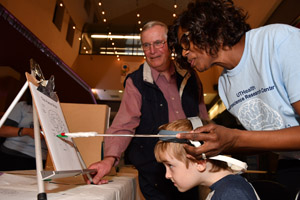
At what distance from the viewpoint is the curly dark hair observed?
998 mm

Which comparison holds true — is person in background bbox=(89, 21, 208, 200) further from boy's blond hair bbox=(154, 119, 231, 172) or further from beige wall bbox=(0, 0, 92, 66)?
beige wall bbox=(0, 0, 92, 66)

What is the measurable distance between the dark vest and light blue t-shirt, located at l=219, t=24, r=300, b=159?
0.53 metres

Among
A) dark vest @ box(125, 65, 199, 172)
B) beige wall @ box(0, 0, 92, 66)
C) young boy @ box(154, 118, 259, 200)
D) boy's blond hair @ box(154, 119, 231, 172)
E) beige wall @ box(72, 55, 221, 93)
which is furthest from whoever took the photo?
beige wall @ box(72, 55, 221, 93)

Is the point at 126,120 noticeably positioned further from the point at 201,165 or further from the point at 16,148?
the point at 16,148

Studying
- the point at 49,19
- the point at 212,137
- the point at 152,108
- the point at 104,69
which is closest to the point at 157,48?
the point at 152,108

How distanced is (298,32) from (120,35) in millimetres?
9245

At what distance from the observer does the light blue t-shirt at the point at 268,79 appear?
79cm

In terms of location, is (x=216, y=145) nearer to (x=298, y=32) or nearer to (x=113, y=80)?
(x=298, y=32)

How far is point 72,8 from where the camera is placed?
309 inches

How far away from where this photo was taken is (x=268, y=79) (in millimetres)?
891

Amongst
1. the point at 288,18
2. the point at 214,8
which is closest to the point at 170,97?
the point at 214,8

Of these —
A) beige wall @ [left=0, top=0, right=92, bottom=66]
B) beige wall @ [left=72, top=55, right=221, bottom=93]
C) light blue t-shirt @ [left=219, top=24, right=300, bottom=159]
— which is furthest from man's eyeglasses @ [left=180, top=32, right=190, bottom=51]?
beige wall @ [left=72, top=55, right=221, bottom=93]

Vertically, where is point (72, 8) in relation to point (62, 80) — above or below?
above

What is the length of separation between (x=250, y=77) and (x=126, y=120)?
795mm
